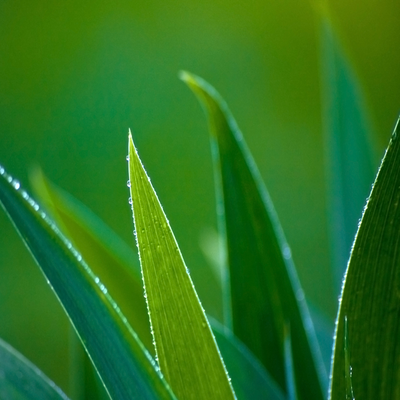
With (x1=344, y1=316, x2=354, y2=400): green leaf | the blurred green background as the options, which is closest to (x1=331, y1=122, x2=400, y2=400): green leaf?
(x1=344, y1=316, x2=354, y2=400): green leaf

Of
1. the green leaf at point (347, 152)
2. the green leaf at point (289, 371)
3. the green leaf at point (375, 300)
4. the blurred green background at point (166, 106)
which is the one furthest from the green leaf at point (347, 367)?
the blurred green background at point (166, 106)

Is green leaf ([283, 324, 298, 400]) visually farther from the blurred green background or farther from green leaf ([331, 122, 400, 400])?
the blurred green background

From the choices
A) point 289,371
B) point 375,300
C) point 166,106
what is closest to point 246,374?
point 289,371

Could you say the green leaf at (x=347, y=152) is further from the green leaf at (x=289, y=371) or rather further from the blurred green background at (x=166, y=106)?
the blurred green background at (x=166, y=106)

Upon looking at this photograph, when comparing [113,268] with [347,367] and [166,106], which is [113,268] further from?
[166,106]

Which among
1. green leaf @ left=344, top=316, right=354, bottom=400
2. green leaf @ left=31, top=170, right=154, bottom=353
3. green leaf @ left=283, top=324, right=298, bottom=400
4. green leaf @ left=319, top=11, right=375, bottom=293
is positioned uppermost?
green leaf @ left=319, top=11, right=375, bottom=293

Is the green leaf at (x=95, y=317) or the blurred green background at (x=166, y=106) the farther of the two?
the blurred green background at (x=166, y=106)
